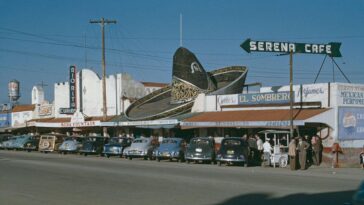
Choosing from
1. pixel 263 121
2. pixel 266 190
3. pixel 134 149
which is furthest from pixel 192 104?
pixel 266 190

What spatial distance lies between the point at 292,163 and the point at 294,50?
32.9ft

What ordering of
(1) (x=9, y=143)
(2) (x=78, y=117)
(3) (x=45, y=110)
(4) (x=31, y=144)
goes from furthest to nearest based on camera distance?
(3) (x=45, y=110), (2) (x=78, y=117), (1) (x=9, y=143), (4) (x=31, y=144)

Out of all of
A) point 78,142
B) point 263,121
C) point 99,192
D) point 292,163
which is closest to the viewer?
point 99,192

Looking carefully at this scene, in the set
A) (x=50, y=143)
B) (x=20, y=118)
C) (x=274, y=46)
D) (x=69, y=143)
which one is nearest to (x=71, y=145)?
(x=69, y=143)

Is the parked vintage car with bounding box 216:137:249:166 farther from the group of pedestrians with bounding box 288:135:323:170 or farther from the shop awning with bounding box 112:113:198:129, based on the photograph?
the shop awning with bounding box 112:113:198:129

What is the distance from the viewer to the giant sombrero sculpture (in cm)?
4456

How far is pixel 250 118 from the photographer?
33.5 metres

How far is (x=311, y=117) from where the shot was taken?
29922mm

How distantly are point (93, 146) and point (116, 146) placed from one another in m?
2.94

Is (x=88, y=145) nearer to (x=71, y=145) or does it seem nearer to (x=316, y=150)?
(x=71, y=145)

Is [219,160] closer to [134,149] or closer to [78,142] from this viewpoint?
[134,149]

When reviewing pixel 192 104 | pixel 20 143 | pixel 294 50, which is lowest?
pixel 20 143

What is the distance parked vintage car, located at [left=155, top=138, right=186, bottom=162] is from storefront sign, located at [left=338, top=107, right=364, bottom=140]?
9217 mm

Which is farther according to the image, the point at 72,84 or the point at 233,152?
the point at 72,84
